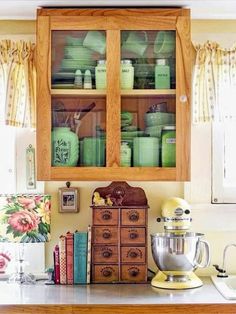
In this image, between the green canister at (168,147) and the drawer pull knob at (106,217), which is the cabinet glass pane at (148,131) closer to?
the green canister at (168,147)

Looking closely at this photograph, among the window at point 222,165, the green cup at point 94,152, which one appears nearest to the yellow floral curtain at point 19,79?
the green cup at point 94,152

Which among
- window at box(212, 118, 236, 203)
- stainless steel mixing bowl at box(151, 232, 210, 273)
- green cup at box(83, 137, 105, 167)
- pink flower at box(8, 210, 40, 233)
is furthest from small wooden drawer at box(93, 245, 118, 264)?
window at box(212, 118, 236, 203)

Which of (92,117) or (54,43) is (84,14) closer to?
(54,43)

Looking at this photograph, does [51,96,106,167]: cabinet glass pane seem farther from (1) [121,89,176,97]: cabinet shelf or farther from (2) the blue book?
(2) the blue book

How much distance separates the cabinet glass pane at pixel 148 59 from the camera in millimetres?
2582

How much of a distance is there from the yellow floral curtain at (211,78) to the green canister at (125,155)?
1.32ft

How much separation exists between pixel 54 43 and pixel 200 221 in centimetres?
111

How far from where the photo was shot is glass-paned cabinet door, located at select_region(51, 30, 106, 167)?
258 centimetres

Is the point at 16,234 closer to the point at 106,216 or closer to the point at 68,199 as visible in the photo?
the point at 68,199

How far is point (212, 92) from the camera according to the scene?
2.78m

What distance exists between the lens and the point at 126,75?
259 centimetres

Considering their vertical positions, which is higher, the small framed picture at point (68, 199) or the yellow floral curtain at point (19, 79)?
the yellow floral curtain at point (19, 79)

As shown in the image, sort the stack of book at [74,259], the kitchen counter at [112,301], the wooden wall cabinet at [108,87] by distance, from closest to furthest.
Answer: the kitchen counter at [112,301]
the wooden wall cabinet at [108,87]
the stack of book at [74,259]

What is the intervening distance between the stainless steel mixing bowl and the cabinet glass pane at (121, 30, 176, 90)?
2.26 feet
